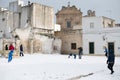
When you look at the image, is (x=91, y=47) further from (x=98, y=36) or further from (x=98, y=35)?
(x=98, y=35)

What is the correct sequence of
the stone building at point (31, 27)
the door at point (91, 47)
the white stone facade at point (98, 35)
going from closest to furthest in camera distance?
the white stone facade at point (98, 35)
the stone building at point (31, 27)
the door at point (91, 47)

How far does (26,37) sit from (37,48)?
2.18 m

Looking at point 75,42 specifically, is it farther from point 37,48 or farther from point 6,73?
point 6,73

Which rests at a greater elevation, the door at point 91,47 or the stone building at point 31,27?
the stone building at point 31,27

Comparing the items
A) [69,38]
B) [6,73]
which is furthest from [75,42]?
[6,73]

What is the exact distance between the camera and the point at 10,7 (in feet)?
151

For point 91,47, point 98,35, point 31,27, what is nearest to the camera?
point 98,35

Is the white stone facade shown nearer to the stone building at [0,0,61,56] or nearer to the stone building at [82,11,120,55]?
the stone building at [82,11,120,55]

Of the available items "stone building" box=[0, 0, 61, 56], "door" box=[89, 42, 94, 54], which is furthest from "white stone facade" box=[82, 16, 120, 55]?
"stone building" box=[0, 0, 61, 56]

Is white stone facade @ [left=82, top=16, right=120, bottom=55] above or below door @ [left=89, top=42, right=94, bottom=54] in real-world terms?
above

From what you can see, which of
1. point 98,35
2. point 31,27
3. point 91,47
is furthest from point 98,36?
point 31,27

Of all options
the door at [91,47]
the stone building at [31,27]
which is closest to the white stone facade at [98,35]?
the door at [91,47]

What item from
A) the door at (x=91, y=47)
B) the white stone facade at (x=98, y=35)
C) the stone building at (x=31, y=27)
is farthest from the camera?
the door at (x=91, y=47)

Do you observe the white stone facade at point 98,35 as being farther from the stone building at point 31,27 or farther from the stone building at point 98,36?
the stone building at point 31,27
